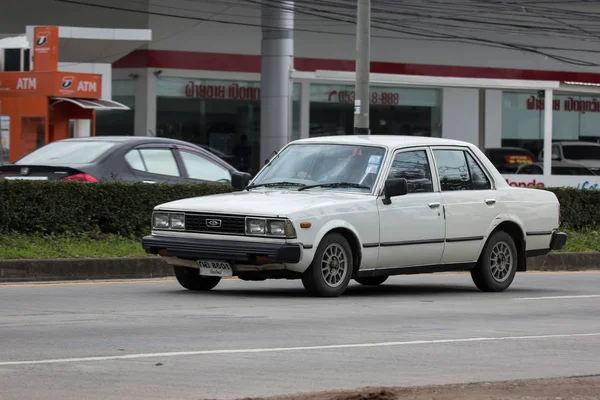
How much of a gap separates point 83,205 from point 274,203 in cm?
488

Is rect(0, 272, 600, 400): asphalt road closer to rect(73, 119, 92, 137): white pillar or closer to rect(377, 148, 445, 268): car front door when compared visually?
rect(377, 148, 445, 268): car front door

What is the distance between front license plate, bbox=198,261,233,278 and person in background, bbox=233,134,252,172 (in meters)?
27.8

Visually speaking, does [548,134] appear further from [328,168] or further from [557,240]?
[328,168]

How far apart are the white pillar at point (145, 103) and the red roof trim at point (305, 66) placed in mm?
405

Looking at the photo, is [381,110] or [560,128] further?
[381,110]

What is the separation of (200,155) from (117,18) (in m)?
20.5

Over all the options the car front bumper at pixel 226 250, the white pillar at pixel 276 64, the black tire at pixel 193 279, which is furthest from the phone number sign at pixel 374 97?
the car front bumper at pixel 226 250

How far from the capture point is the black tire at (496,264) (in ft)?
46.1

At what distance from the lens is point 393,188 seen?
41.7ft

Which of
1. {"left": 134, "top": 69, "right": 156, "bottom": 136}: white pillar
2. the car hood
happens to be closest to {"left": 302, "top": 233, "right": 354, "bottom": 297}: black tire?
the car hood

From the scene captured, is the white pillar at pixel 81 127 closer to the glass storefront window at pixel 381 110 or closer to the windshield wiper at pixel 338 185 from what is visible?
the glass storefront window at pixel 381 110

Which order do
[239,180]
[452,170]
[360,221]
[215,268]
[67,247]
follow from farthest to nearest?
[67,247] → [452,170] → [239,180] → [360,221] → [215,268]

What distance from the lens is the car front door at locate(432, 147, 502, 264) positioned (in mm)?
13562

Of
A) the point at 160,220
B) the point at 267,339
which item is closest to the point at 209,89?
the point at 160,220
